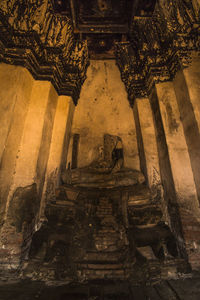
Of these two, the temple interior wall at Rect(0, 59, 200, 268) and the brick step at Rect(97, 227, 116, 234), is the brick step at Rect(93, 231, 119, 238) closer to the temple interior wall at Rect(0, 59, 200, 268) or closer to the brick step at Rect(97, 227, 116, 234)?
the brick step at Rect(97, 227, 116, 234)

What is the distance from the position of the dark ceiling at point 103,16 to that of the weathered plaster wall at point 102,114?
81 cm

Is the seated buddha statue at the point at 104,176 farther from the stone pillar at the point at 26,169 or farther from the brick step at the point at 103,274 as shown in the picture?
the brick step at the point at 103,274

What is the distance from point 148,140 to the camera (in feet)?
13.4

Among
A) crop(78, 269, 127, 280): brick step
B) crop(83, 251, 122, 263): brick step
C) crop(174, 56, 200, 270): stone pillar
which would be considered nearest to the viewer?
crop(78, 269, 127, 280): brick step

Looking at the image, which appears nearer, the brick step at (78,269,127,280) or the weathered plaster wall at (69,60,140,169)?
the brick step at (78,269,127,280)

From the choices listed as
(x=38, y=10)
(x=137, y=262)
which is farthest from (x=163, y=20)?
(x=137, y=262)

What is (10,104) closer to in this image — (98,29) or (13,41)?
(13,41)

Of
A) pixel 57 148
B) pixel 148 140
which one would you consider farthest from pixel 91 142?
pixel 148 140

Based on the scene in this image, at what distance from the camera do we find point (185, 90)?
11.1ft

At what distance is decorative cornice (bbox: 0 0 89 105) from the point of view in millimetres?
3566

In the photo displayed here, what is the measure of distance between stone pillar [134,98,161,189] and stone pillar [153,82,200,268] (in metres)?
0.58

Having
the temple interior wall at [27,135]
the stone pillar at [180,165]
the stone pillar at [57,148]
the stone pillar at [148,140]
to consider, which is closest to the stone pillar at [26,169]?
the temple interior wall at [27,135]

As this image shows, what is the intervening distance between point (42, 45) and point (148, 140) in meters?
3.47

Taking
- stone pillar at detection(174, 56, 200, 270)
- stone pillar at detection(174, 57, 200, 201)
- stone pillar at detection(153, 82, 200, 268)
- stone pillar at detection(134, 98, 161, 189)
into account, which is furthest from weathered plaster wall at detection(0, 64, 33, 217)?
stone pillar at detection(174, 57, 200, 201)
